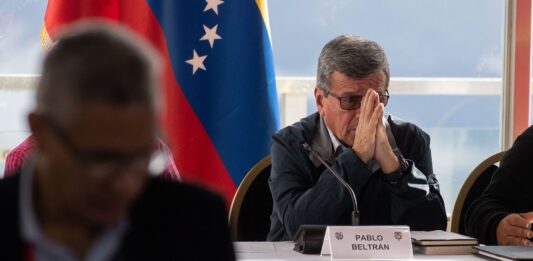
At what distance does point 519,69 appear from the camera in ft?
14.1

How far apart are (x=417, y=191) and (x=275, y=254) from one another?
498mm

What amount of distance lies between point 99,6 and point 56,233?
8.52ft

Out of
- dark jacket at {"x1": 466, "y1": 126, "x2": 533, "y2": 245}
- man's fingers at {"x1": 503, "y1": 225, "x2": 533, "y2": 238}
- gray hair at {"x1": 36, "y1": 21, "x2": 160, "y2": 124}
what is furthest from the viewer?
dark jacket at {"x1": 466, "y1": 126, "x2": 533, "y2": 245}

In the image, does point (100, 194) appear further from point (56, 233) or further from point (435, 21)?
point (435, 21)

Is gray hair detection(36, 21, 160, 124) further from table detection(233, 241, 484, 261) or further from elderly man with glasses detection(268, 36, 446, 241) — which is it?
elderly man with glasses detection(268, 36, 446, 241)

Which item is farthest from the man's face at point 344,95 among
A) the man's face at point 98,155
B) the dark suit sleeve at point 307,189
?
the man's face at point 98,155

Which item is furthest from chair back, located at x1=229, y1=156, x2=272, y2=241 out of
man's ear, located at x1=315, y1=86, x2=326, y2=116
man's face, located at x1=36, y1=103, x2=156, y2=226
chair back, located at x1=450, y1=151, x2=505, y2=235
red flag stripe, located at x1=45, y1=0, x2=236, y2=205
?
man's face, located at x1=36, y1=103, x2=156, y2=226

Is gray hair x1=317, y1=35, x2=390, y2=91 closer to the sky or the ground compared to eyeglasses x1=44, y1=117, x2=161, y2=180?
closer to the ground

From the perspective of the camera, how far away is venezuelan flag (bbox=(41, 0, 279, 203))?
10.7ft

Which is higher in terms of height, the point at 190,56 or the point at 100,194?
the point at 100,194

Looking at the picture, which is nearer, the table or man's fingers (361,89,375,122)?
the table

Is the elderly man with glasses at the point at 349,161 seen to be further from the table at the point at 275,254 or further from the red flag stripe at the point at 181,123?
the red flag stripe at the point at 181,123

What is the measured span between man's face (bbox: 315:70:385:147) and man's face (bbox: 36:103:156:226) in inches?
67.9

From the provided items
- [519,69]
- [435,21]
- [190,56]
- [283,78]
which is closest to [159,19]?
[190,56]
